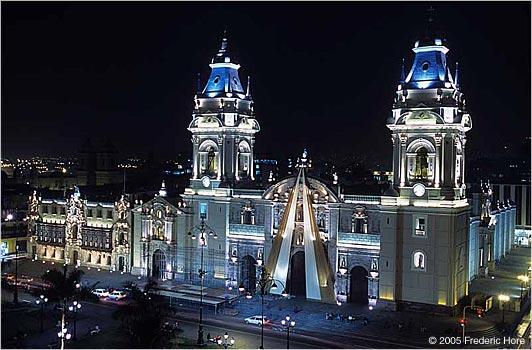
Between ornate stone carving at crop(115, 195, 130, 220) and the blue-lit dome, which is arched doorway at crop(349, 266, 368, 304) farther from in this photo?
ornate stone carving at crop(115, 195, 130, 220)

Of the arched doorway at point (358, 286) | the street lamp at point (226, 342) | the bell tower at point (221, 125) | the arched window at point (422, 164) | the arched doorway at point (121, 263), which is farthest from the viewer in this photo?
the arched doorway at point (121, 263)

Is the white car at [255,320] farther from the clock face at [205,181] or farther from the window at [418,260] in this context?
the clock face at [205,181]

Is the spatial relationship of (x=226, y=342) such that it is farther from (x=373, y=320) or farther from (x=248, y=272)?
(x=248, y=272)

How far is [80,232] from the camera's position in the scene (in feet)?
212

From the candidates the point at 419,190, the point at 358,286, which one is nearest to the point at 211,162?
the point at 358,286

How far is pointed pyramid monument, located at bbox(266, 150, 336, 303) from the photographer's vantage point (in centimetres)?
4931

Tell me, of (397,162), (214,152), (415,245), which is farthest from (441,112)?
(214,152)

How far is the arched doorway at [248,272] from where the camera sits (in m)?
53.9

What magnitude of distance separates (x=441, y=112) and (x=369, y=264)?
40.4 ft

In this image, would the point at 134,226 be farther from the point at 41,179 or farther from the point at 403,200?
the point at 41,179

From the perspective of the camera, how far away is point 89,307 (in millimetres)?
48094

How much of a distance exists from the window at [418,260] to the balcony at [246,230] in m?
12.8

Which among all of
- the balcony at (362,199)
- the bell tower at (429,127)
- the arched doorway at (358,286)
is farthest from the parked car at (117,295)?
the bell tower at (429,127)

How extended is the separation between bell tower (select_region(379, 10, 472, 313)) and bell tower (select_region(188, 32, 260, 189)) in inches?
560
